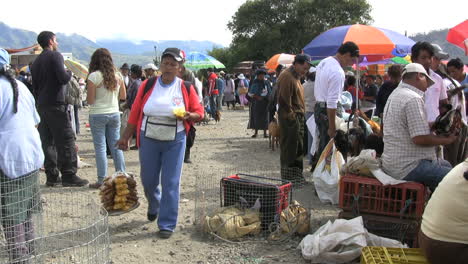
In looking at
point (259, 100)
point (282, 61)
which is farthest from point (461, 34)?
point (282, 61)

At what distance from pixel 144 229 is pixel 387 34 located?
589 cm

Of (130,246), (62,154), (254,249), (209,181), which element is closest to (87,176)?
(62,154)

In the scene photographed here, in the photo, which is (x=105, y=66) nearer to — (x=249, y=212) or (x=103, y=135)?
(x=103, y=135)

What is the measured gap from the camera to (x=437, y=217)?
9.60ft

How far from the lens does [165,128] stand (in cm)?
435

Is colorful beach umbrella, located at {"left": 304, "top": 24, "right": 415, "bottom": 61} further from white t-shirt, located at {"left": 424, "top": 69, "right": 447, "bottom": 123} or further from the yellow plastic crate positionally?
the yellow plastic crate

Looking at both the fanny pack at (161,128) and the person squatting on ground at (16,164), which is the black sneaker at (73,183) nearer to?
the fanny pack at (161,128)

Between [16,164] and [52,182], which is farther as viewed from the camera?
[52,182]

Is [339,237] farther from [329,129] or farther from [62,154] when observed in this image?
[62,154]

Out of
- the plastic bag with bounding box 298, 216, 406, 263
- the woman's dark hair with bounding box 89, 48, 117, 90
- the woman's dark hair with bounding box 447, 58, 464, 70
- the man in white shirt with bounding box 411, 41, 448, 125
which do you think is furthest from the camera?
the woman's dark hair with bounding box 447, 58, 464, 70

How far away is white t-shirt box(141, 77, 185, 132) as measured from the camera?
14.2ft

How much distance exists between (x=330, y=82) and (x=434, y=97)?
4.32 ft

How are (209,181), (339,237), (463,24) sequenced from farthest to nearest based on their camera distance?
(209,181) < (463,24) < (339,237)

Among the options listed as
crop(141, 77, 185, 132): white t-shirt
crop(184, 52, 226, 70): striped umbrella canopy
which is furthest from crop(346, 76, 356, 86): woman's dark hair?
crop(184, 52, 226, 70): striped umbrella canopy
